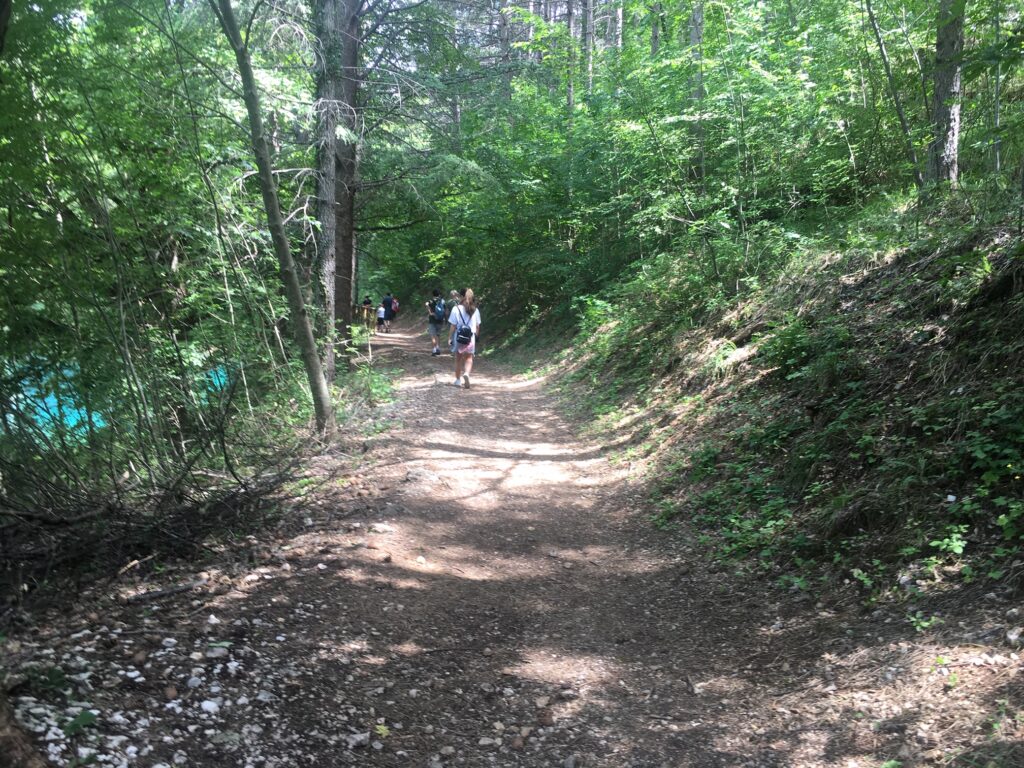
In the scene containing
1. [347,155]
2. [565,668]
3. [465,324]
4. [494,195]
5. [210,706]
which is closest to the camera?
[210,706]

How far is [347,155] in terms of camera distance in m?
13.2

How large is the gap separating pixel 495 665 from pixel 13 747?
8.18 feet

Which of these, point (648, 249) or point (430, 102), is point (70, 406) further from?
point (648, 249)

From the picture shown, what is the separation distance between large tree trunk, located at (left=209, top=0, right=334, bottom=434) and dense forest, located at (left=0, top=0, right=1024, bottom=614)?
33 mm

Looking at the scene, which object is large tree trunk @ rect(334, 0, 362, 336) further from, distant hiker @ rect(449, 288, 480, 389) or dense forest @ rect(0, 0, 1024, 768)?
distant hiker @ rect(449, 288, 480, 389)

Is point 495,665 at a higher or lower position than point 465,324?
lower

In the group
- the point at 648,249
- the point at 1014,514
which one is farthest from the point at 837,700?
the point at 648,249

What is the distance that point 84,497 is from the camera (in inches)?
175

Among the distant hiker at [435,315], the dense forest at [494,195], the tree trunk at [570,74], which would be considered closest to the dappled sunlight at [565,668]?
the dense forest at [494,195]

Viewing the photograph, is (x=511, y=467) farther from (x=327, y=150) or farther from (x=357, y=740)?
(x=327, y=150)

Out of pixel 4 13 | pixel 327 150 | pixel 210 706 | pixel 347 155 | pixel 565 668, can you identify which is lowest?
pixel 565 668

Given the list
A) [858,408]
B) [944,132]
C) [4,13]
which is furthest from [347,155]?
[858,408]

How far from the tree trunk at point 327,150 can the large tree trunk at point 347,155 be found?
197 mm

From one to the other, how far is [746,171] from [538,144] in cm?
1007
